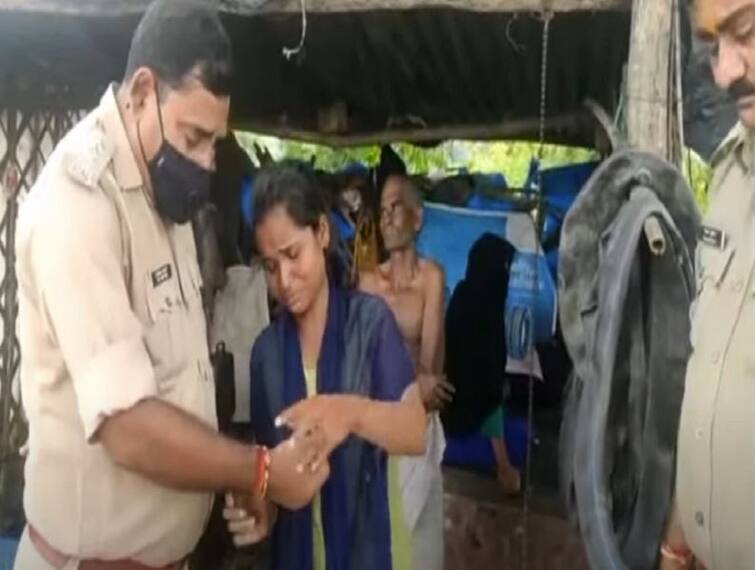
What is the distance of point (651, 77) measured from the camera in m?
2.51

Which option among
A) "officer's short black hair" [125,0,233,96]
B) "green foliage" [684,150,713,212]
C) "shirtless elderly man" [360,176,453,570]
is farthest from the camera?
"shirtless elderly man" [360,176,453,570]

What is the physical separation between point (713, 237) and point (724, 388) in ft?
0.94

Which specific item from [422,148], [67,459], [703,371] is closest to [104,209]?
[67,459]

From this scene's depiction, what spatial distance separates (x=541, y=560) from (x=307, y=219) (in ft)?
7.58

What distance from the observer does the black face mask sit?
2434 millimetres

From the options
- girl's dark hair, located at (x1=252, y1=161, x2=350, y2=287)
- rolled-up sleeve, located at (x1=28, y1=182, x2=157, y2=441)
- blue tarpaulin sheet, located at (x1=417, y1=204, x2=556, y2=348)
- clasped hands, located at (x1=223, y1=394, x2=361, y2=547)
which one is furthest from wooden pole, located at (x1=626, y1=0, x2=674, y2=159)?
blue tarpaulin sheet, located at (x1=417, y1=204, x2=556, y2=348)

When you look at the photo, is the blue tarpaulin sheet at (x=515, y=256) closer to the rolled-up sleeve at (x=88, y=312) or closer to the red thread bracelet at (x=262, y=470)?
the red thread bracelet at (x=262, y=470)

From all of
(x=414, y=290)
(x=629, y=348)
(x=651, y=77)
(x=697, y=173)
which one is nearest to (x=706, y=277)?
(x=629, y=348)

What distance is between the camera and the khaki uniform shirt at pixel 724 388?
213cm

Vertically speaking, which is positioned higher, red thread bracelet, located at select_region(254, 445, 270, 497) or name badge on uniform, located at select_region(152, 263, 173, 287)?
name badge on uniform, located at select_region(152, 263, 173, 287)

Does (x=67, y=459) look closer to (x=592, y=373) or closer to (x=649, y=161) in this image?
(x=592, y=373)

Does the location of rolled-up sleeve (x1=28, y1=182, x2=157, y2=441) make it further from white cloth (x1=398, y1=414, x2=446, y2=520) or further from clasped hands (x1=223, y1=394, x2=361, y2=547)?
white cloth (x1=398, y1=414, x2=446, y2=520)

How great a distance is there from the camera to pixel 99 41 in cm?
322

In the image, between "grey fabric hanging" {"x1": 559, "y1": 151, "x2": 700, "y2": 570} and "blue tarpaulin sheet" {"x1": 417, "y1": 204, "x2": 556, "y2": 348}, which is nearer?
"grey fabric hanging" {"x1": 559, "y1": 151, "x2": 700, "y2": 570}
